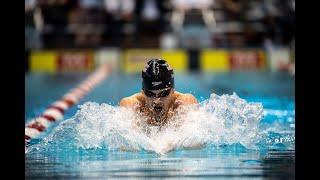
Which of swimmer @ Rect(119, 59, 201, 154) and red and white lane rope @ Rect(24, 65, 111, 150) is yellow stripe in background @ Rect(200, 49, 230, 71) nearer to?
red and white lane rope @ Rect(24, 65, 111, 150)

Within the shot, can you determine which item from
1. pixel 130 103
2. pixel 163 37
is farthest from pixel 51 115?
pixel 163 37

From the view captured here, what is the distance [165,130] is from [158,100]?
0.18 meters

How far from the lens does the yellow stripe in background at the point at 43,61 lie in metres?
14.8

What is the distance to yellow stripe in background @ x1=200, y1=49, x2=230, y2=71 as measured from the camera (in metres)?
14.8

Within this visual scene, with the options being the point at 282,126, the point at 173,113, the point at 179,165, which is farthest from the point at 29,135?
the point at 282,126

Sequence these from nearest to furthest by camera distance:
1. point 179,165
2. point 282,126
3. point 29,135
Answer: point 179,165 → point 29,135 → point 282,126

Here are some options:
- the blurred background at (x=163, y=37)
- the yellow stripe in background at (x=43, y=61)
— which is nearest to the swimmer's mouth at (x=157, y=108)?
the blurred background at (x=163, y=37)

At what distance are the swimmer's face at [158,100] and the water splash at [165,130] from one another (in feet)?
0.31
